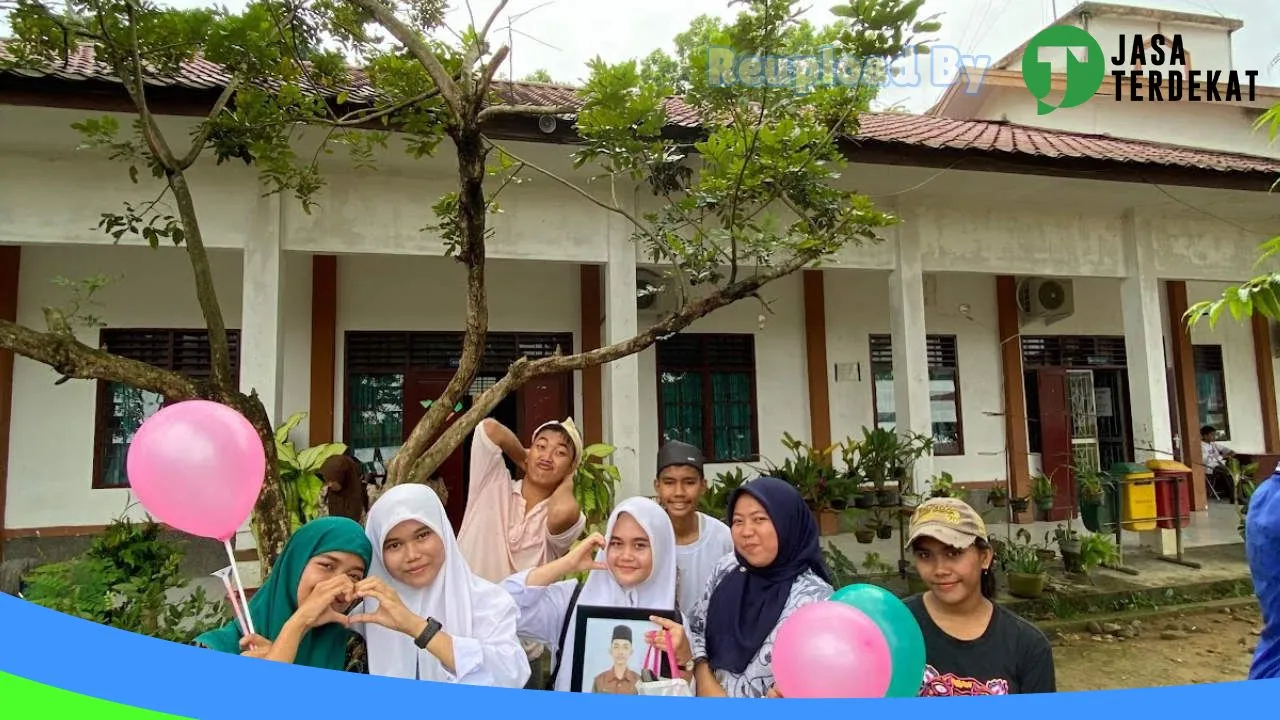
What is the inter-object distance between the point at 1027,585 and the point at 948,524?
407cm

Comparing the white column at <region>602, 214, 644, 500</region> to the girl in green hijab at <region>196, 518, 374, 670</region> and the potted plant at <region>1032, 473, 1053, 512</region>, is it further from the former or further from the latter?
the potted plant at <region>1032, 473, 1053, 512</region>

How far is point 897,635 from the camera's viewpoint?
1266mm

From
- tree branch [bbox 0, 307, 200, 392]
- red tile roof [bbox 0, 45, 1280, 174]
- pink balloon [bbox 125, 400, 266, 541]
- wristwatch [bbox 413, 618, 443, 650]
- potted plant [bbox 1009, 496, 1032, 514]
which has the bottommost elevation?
potted plant [bbox 1009, 496, 1032, 514]

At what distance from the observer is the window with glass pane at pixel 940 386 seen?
775 cm

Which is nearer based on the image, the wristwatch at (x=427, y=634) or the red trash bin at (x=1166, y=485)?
the wristwatch at (x=427, y=634)

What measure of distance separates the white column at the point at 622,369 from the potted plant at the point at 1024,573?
2865 millimetres

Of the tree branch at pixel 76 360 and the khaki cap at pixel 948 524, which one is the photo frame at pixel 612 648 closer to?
the khaki cap at pixel 948 524

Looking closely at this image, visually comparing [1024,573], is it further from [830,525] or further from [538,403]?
Result: [538,403]

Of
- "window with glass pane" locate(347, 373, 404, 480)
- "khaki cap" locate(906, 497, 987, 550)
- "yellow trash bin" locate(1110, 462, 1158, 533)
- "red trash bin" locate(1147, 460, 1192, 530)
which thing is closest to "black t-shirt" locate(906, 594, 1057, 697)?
"khaki cap" locate(906, 497, 987, 550)

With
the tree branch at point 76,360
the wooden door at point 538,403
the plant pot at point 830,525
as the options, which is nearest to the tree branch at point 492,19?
the tree branch at point 76,360

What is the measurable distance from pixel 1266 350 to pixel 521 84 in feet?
33.2

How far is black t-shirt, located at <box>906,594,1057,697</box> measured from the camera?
1552mm

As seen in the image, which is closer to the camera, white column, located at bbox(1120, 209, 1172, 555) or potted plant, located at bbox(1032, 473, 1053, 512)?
white column, located at bbox(1120, 209, 1172, 555)

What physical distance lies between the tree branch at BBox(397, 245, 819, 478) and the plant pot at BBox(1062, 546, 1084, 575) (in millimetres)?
4213
